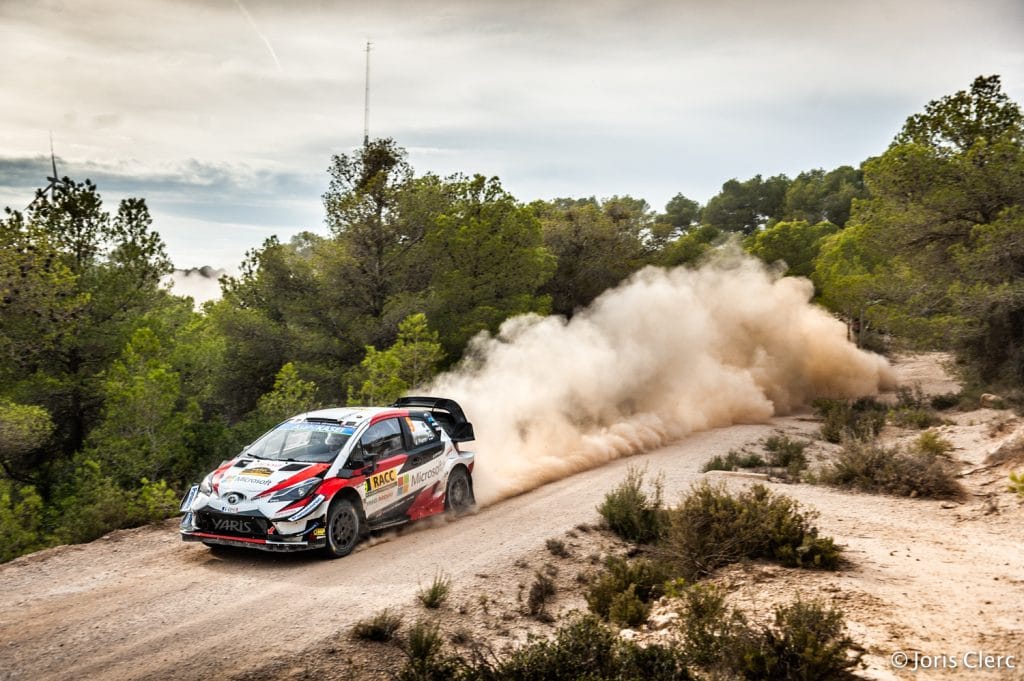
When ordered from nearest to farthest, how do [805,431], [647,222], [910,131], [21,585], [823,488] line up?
[21,585] < [823,488] < [805,431] < [910,131] < [647,222]

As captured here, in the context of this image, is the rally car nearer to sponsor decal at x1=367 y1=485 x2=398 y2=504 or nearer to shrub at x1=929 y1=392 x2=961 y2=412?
sponsor decal at x1=367 y1=485 x2=398 y2=504

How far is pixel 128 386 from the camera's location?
16.8 meters

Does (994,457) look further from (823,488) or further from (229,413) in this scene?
(229,413)

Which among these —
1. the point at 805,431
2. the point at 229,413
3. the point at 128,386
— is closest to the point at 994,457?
the point at 805,431

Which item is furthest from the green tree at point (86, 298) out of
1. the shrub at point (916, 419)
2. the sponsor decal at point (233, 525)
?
the shrub at point (916, 419)

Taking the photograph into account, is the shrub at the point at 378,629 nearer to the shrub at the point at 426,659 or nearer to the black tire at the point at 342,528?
the shrub at the point at 426,659

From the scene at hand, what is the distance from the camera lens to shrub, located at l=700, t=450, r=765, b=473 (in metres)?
16.7

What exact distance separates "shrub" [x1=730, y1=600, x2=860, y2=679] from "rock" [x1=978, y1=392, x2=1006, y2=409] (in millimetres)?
21459


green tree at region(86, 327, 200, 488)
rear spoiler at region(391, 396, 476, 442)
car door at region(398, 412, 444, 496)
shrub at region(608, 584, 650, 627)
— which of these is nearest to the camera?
shrub at region(608, 584, 650, 627)

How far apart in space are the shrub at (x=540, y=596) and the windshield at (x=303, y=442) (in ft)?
11.1

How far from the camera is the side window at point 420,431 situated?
1163 cm

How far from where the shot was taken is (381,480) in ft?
34.6

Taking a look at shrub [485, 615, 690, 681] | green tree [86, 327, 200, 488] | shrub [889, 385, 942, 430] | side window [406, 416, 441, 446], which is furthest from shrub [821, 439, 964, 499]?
green tree [86, 327, 200, 488]

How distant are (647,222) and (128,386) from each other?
3152cm
